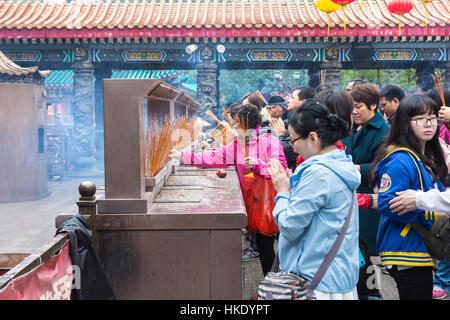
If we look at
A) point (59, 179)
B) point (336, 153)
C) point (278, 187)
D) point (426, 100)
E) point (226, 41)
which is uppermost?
point (226, 41)

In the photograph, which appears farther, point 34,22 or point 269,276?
point 34,22

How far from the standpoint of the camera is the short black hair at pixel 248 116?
347 centimetres

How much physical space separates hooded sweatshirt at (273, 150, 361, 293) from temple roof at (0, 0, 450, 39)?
→ 8.16m

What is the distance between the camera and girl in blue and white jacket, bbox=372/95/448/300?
218cm

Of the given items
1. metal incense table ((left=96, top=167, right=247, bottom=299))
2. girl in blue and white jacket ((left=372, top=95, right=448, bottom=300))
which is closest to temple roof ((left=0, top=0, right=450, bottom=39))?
girl in blue and white jacket ((left=372, top=95, right=448, bottom=300))

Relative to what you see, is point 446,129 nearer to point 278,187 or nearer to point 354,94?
point 354,94

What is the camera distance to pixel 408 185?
2203 mm

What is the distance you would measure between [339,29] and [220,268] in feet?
27.7

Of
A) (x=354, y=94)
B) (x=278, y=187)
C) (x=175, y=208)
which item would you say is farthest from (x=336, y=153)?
(x=354, y=94)

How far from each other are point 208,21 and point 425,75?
211 inches

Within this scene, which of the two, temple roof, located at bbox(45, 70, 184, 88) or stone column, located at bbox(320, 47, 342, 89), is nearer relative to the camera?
stone column, located at bbox(320, 47, 342, 89)

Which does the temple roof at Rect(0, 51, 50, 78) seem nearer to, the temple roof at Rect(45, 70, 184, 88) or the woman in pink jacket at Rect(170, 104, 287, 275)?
the woman in pink jacket at Rect(170, 104, 287, 275)

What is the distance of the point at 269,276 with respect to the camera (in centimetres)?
179

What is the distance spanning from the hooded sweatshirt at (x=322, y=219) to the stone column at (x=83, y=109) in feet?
31.3
